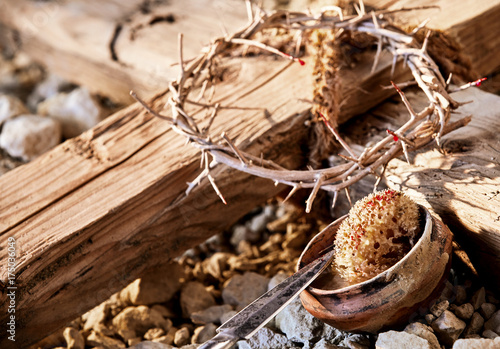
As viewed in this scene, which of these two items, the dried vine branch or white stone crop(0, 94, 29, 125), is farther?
white stone crop(0, 94, 29, 125)

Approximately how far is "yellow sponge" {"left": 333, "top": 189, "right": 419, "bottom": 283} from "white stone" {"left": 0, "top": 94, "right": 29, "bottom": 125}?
207 cm

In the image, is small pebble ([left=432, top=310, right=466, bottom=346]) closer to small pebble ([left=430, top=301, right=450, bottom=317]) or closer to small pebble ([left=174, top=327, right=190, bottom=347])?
small pebble ([left=430, top=301, right=450, bottom=317])

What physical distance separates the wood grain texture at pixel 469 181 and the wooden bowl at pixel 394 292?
130mm

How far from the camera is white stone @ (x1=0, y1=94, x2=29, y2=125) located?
2.75 meters

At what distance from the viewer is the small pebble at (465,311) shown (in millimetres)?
1396

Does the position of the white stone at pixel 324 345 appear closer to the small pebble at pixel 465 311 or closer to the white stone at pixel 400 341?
the white stone at pixel 400 341

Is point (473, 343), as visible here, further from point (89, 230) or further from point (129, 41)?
A: point (129, 41)

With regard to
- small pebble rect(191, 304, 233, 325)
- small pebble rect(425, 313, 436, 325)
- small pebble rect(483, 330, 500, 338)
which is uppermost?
small pebble rect(191, 304, 233, 325)

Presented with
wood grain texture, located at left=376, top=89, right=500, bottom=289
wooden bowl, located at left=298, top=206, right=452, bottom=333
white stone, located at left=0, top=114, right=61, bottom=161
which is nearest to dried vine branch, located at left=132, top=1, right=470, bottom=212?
wood grain texture, located at left=376, top=89, right=500, bottom=289

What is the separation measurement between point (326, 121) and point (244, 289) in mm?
779

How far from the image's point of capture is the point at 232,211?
193 cm

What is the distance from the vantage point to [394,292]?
1275 millimetres

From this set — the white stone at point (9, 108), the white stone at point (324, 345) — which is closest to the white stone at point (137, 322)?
the white stone at point (324, 345)

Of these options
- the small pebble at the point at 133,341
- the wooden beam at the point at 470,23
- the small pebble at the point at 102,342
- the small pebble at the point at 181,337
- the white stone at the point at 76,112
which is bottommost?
the small pebble at the point at 181,337
